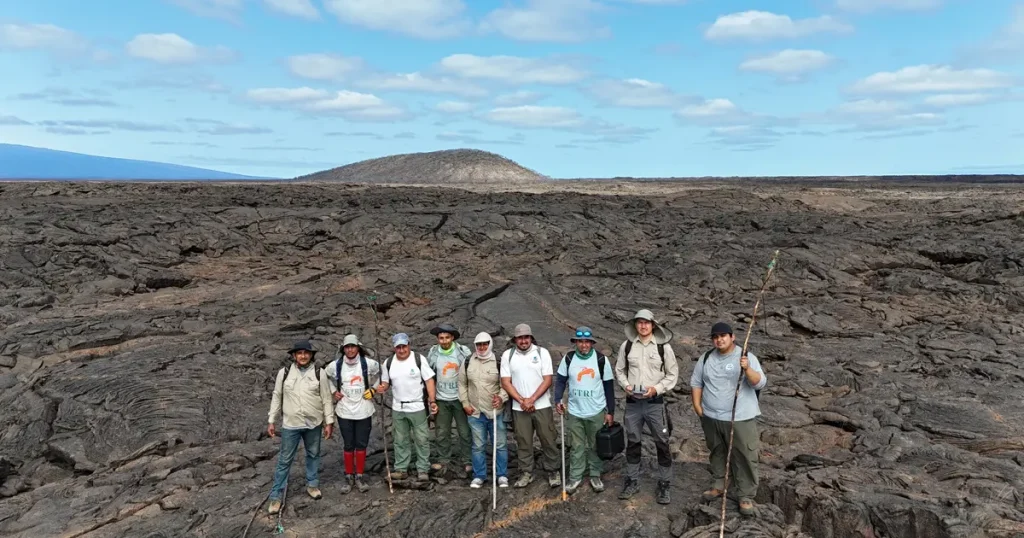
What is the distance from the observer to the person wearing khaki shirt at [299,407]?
6.75 meters

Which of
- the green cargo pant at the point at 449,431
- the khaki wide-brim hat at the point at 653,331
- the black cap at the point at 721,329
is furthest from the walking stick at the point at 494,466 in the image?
the black cap at the point at 721,329

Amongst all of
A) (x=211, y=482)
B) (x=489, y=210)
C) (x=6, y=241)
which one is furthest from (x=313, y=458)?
(x=489, y=210)

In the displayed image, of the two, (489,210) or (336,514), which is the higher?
(489,210)

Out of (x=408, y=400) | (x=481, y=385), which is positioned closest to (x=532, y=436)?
A: (x=481, y=385)

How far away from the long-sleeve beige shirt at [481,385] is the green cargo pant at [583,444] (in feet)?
2.61

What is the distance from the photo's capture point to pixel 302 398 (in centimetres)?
675

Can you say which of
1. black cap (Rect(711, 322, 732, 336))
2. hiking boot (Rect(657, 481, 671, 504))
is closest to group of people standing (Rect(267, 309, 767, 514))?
hiking boot (Rect(657, 481, 671, 504))

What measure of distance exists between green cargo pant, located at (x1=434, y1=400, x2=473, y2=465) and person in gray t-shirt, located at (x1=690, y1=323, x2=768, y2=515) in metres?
2.56

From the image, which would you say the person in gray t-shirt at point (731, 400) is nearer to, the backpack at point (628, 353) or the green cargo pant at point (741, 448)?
the green cargo pant at point (741, 448)

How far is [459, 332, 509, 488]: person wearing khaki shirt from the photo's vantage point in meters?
7.00

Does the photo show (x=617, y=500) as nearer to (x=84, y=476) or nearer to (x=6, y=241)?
(x=84, y=476)

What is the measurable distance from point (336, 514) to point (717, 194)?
29555mm

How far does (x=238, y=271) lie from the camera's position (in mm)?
18953

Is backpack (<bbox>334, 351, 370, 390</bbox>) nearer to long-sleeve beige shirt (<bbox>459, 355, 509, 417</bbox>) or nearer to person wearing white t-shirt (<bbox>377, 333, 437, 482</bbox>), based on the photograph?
person wearing white t-shirt (<bbox>377, 333, 437, 482</bbox>)
